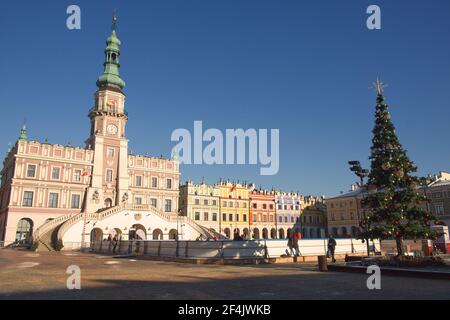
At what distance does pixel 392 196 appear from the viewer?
1852 centimetres

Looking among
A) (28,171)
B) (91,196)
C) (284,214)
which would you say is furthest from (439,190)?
(28,171)

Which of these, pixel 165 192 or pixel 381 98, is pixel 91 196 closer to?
pixel 165 192

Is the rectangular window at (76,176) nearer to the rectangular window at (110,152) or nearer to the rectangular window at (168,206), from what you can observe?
the rectangular window at (110,152)

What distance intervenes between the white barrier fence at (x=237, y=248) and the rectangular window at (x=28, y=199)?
88.3 ft

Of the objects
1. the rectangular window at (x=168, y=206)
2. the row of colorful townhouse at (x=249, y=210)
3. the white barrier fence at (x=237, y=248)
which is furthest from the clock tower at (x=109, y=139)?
the white barrier fence at (x=237, y=248)

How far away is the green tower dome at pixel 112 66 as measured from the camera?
60.3 meters

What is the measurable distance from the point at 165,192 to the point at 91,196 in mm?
13191

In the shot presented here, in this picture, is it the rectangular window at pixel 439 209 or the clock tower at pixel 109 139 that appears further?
the rectangular window at pixel 439 209

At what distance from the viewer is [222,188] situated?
78625 millimetres

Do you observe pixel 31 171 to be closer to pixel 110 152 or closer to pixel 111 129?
pixel 110 152

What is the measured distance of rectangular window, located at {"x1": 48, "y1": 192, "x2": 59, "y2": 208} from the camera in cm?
5159

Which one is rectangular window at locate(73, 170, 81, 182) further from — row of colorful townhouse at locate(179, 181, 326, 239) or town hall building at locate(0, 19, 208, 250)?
row of colorful townhouse at locate(179, 181, 326, 239)

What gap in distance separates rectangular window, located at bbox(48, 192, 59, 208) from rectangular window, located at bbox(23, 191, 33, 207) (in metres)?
2.37
